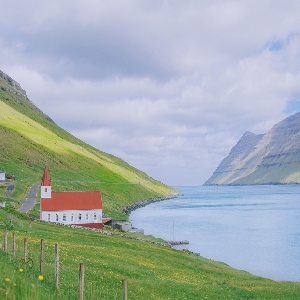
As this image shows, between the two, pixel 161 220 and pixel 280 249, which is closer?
pixel 280 249

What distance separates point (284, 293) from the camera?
3512 cm

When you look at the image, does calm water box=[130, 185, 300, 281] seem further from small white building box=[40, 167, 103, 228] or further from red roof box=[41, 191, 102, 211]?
red roof box=[41, 191, 102, 211]

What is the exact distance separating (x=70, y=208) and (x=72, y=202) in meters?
1.41

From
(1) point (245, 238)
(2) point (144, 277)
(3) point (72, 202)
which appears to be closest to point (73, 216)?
(3) point (72, 202)

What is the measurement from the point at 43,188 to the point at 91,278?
67.7 meters

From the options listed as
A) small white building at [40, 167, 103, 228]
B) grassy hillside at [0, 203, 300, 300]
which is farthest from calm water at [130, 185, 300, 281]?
grassy hillside at [0, 203, 300, 300]

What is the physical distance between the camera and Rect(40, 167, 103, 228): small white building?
9156 centimetres

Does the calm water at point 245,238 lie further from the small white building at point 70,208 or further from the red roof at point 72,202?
the red roof at point 72,202

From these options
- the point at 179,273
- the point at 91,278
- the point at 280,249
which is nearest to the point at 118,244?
the point at 179,273

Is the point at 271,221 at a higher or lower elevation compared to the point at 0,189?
lower

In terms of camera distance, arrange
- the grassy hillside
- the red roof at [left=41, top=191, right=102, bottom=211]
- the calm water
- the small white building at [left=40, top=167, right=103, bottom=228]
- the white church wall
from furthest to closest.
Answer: the red roof at [left=41, top=191, right=102, bottom=211]
the small white building at [left=40, top=167, right=103, bottom=228]
the white church wall
the calm water
the grassy hillside

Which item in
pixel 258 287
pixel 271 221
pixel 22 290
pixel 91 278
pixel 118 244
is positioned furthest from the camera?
pixel 271 221

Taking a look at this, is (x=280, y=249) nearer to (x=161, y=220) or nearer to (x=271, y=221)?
(x=271, y=221)

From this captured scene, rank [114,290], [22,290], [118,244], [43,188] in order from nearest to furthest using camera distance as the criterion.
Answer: [22,290], [114,290], [118,244], [43,188]
